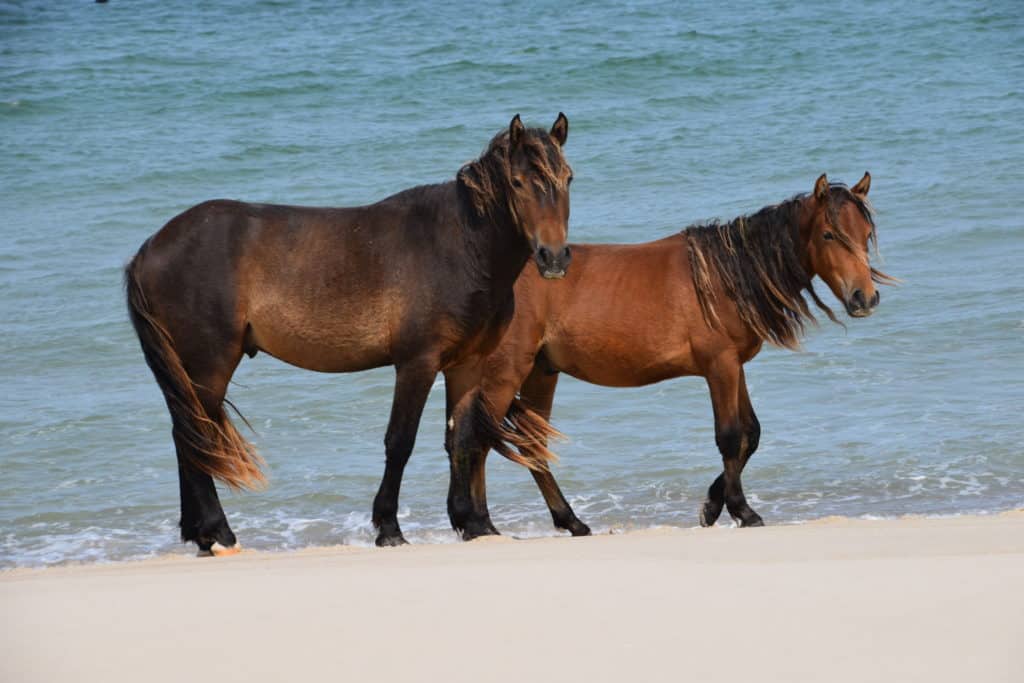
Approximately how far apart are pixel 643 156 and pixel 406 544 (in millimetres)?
10429

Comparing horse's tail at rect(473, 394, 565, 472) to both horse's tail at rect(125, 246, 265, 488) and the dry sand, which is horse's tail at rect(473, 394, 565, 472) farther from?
the dry sand

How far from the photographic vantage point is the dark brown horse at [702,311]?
6727 mm

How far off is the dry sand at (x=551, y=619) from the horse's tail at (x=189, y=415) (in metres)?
1.20

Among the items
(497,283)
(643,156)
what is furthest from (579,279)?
(643,156)

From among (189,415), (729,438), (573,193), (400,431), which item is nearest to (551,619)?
(400,431)

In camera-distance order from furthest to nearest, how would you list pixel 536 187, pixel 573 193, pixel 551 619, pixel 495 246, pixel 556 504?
pixel 573 193 → pixel 556 504 → pixel 495 246 → pixel 536 187 → pixel 551 619

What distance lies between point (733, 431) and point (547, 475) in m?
0.90

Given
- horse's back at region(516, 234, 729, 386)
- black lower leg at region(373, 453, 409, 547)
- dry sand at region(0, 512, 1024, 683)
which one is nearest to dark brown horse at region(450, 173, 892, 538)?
horse's back at region(516, 234, 729, 386)

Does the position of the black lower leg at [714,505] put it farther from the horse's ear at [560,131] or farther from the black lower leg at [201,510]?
the black lower leg at [201,510]

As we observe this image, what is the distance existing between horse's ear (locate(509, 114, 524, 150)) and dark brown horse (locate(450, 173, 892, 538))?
1.10 metres

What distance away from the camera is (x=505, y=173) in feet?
19.4

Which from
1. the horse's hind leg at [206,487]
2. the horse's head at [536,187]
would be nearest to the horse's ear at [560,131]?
the horse's head at [536,187]

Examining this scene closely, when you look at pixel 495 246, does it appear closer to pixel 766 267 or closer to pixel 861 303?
pixel 766 267

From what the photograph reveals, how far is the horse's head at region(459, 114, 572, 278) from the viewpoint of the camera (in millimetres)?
5684
